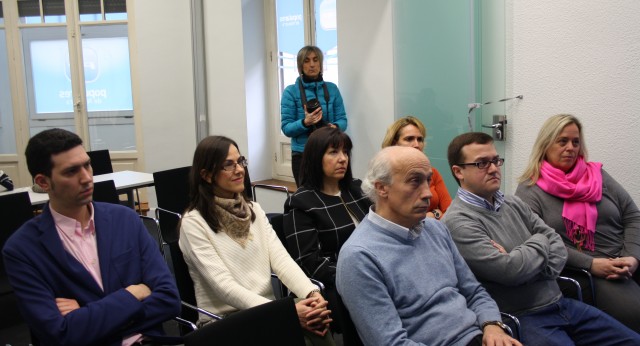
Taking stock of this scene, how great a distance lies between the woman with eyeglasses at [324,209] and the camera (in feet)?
8.86

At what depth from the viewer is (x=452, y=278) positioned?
2074 mm

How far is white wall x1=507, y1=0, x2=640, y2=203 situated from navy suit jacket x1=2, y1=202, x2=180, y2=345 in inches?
111

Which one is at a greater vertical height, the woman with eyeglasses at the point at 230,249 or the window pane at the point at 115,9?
the window pane at the point at 115,9

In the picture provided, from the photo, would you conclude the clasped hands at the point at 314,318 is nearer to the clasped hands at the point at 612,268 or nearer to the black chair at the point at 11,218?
the clasped hands at the point at 612,268

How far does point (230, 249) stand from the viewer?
2.46 m

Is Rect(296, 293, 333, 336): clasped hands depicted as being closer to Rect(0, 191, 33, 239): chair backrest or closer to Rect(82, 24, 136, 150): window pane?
Rect(0, 191, 33, 239): chair backrest

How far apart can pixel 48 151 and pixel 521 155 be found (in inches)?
122

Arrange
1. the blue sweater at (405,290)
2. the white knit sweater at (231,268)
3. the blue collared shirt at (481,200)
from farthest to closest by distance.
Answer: the blue collared shirt at (481,200)
the white knit sweater at (231,268)
the blue sweater at (405,290)

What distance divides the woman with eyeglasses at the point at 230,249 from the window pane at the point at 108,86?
4806 millimetres

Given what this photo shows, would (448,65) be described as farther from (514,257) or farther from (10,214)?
(10,214)

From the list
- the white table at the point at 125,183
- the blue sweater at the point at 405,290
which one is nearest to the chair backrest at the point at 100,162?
the white table at the point at 125,183

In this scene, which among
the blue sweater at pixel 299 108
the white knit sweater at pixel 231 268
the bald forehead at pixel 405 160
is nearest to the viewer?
the bald forehead at pixel 405 160

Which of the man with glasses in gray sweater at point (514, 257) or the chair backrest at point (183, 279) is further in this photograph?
the chair backrest at point (183, 279)

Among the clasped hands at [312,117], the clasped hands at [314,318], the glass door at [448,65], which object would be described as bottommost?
the clasped hands at [314,318]
